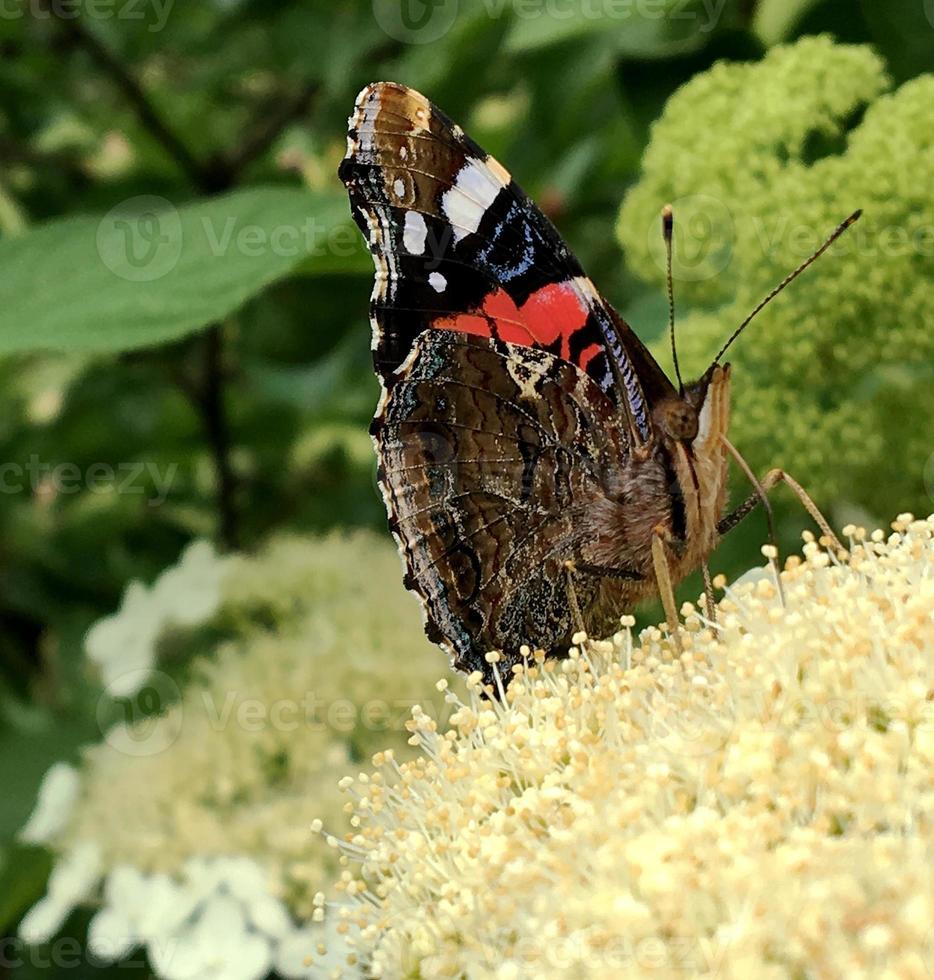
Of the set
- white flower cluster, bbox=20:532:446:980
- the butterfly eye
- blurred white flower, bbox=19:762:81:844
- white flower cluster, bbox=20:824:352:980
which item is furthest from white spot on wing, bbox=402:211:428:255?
blurred white flower, bbox=19:762:81:844

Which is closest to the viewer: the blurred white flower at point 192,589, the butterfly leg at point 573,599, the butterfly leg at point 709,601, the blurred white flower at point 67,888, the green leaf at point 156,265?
the butterfly leg at point 709,601

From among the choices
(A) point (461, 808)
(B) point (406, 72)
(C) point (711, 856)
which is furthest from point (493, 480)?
(B) point (406, 72)

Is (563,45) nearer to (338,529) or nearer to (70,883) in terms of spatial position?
(338,529)

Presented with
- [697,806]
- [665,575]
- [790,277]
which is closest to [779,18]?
[790,277]

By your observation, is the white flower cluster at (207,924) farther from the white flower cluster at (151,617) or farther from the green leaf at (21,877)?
the white flower cluster at (151,617)

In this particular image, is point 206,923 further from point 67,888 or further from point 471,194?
point 471,194

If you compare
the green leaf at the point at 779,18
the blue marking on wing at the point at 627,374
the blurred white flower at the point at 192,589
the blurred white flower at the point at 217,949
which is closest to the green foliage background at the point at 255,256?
the green leaf at the point at 779,18

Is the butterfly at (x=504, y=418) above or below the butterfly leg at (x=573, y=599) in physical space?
above
